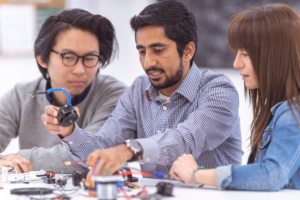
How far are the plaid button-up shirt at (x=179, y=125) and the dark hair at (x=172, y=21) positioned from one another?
173 millimetres

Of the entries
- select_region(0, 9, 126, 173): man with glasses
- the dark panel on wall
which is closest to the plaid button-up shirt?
select_region(0, 9, 126, 173): man with glasses

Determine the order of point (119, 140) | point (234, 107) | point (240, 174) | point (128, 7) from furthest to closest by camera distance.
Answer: point (128, 7) < point (119, 140) < point (234, 107) < point (240, 174)

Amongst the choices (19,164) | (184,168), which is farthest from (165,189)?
(19,164)

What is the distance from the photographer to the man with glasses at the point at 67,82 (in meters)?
1.89

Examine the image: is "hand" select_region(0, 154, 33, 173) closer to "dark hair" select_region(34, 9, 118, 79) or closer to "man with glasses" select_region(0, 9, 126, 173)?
"man with glasses" select_region(0, 9, 126, 173)

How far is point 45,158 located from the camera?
5.42 ft

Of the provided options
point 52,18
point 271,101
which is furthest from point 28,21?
point 271,101

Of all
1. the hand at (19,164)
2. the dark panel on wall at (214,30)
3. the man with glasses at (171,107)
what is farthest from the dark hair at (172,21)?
the dark panel on wall at (214,30)

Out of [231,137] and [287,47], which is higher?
[287,47]

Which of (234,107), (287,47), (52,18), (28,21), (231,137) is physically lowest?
(231,137)

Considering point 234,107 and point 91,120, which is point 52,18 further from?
point 234,107

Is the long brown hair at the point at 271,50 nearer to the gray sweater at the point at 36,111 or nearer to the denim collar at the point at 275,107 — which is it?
the denim collar at the point at 275,107

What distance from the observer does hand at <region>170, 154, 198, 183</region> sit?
1.14 meters

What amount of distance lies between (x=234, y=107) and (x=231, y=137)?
6.9 inches
